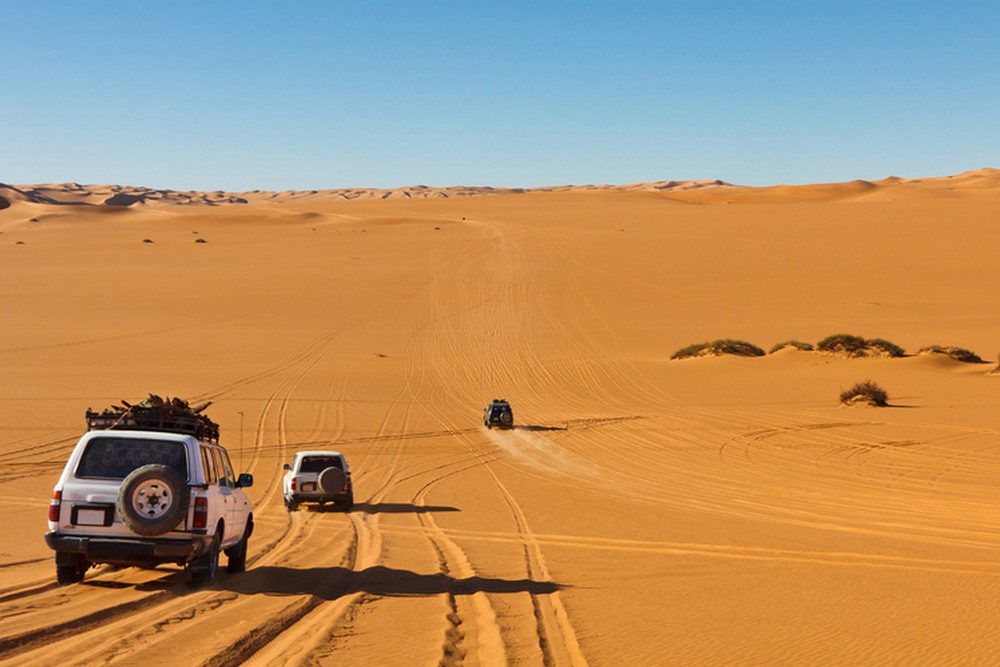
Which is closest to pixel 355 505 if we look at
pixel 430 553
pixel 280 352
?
pixel 430 553

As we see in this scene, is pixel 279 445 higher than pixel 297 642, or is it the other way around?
pixel 297 642

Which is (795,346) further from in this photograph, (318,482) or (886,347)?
(318,482)

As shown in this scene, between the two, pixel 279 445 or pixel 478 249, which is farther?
pixel 478 249

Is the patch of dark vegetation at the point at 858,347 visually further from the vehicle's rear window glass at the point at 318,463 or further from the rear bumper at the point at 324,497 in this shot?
the rear bumper at the point at 324,497

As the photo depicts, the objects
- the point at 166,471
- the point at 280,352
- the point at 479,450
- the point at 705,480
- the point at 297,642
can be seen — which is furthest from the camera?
the point at 280,352

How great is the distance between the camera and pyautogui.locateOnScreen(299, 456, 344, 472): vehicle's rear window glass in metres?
19.0

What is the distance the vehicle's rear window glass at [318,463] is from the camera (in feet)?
62.3

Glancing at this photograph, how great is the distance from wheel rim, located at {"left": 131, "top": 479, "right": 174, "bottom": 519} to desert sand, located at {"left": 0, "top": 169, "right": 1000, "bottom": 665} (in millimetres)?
781

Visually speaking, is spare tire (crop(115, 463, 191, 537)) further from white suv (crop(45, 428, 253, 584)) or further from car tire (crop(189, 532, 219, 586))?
car tire (crop(189, 532, 219, 586))

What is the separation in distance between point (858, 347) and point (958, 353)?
341 cm

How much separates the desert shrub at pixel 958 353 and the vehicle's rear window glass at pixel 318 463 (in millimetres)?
27430

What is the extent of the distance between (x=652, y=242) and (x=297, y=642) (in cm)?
6402

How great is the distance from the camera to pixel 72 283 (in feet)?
199

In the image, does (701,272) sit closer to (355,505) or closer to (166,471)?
(355,505)
